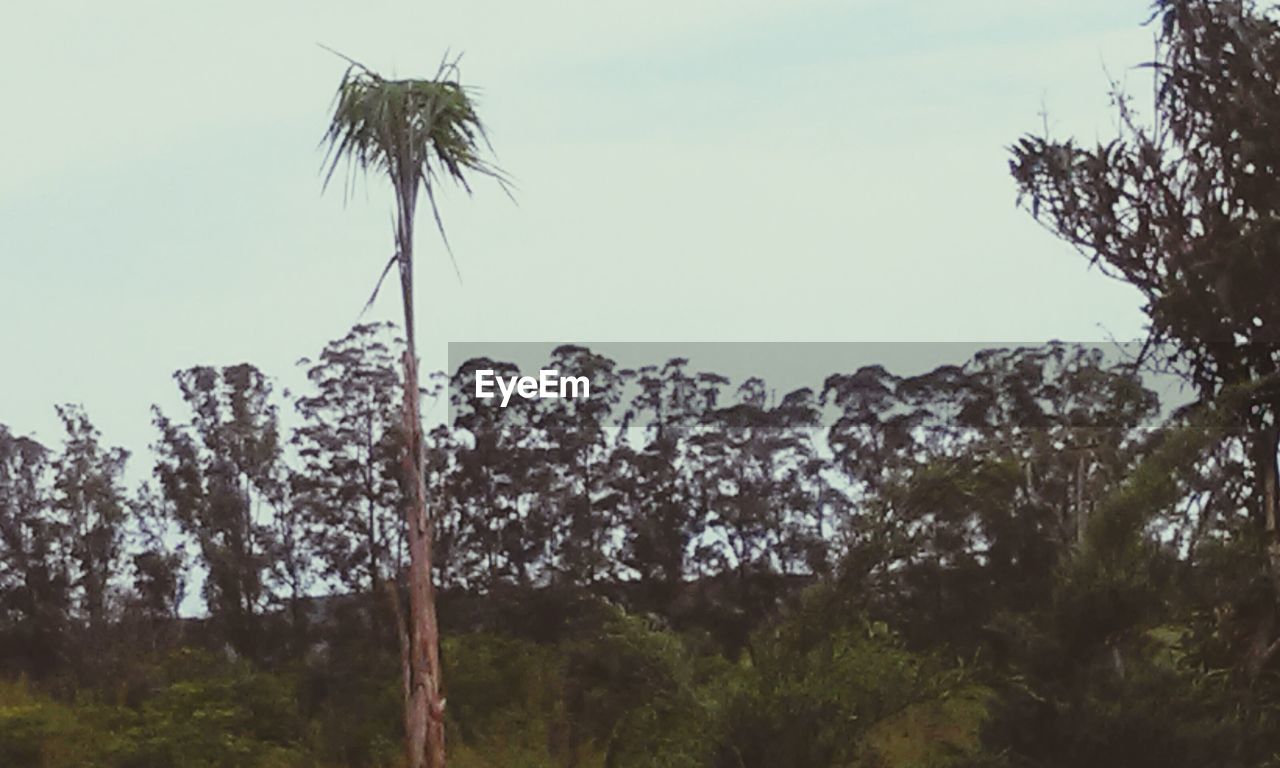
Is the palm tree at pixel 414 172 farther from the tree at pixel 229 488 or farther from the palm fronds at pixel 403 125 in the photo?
the tree at pixel 229 488

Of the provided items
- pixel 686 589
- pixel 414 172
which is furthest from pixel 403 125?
pixel 686 589

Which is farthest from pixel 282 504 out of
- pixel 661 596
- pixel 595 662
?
pixel 595 662

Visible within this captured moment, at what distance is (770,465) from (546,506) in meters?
5.36

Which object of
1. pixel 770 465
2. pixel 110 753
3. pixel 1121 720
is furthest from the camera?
pixel 770 465

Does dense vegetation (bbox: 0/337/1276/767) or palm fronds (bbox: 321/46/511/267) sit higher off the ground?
palm fronds (bbox: 321/46/511/267)

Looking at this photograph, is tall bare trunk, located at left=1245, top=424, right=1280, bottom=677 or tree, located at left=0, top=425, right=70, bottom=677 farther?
tree, located at left=0, top=425, right=70, bottom=677

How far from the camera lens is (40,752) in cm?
2641

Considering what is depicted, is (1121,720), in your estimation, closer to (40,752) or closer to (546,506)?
(40,752)

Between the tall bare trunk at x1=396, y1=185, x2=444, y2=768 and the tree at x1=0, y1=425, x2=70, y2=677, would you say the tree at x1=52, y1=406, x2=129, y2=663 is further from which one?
the tall bare trunk at x1=396, y1=185, x2=444, y2=768

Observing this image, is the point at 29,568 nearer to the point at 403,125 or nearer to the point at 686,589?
the point at 686,589

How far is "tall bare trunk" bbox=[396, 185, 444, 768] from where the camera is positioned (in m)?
16.6

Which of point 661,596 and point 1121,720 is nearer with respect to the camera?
point 1121,720

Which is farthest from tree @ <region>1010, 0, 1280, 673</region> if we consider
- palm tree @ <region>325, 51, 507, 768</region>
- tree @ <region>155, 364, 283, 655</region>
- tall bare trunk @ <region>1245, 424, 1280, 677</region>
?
tree @ <region>155, 364, 283, 655</region>

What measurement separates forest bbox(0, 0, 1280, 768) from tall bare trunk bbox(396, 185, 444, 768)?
0.05 m
